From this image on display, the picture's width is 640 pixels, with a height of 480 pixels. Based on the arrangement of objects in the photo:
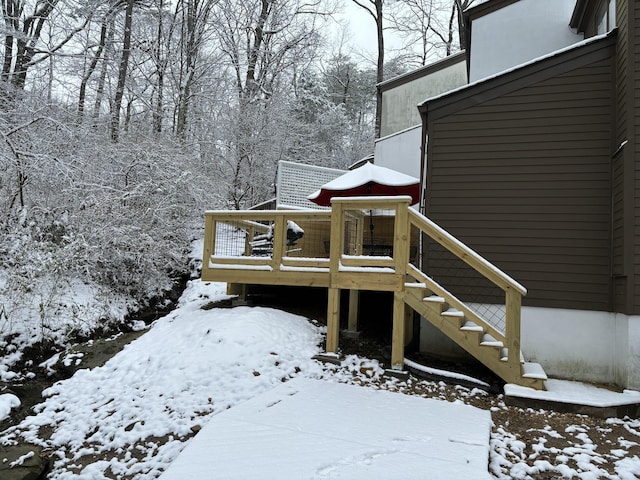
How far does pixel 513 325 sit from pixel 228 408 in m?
2.96

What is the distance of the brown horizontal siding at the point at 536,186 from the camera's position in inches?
198

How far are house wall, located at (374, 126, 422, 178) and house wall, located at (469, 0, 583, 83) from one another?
1788mm

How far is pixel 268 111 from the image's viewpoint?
1398 centimetres

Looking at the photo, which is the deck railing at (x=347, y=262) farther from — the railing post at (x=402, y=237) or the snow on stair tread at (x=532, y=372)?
the snow on stair tread at (x=532, y=372)

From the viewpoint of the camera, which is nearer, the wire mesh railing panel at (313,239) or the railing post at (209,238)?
the railing post at (209,238)

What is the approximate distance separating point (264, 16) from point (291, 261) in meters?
13.2

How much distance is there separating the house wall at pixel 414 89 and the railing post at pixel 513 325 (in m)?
7.78

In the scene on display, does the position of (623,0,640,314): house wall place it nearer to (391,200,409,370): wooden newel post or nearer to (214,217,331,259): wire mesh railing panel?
(391,200,409,370): wooden newel post

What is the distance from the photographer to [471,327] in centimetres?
457

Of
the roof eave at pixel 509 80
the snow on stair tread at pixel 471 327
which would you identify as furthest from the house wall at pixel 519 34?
the snow on stair tread at pixel 471 327

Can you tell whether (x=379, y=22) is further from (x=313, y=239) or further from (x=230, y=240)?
(x=230, y=240)

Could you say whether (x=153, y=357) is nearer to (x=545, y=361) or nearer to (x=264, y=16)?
(x=545, y=361)

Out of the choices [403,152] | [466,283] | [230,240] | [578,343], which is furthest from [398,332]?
[403,152]

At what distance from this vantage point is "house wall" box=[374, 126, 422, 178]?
8.99 m
